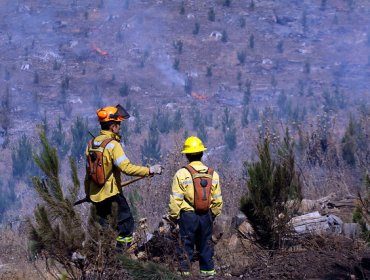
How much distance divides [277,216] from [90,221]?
1.92 m

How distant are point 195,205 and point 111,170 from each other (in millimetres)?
788

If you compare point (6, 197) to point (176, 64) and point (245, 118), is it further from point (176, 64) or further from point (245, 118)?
point (176, 64)

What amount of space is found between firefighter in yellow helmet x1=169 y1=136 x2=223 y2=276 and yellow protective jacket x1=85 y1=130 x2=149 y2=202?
1.12 ft

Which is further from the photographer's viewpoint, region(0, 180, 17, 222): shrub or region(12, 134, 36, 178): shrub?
region(12, 134, 36, 178): shrub

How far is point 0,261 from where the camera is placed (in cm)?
1045

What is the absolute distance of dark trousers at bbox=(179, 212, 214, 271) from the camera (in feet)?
20.4

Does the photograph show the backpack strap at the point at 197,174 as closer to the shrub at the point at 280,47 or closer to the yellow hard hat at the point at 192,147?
the yellow hard hat at the point at 192,147

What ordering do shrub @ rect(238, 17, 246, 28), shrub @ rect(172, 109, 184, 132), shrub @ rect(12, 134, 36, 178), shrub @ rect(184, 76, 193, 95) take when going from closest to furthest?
shrub @ rect(12, 134, 36, 178)
shrub @ rect(172, 109, 184, 132)
shrub @ rect(184, 76, 193, 95)
shrub @ rect(238, 17, 246, 28)

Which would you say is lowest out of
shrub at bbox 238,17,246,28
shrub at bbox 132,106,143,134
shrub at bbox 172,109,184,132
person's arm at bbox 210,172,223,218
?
shrub at bbox 132,106,143,134

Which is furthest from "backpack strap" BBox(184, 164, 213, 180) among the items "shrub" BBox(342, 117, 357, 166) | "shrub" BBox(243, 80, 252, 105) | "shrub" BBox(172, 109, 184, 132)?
"shrub" BBox(243, 80, 252, 105)

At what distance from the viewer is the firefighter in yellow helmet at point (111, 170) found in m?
6.22

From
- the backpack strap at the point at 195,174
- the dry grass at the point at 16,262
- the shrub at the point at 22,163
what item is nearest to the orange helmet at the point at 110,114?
the backpack strap at the point at 195,174

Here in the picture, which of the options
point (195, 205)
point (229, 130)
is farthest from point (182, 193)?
point (229, 130)

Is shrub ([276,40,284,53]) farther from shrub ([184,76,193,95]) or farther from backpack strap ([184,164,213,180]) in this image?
backpack strap ([184,164,213,180])
